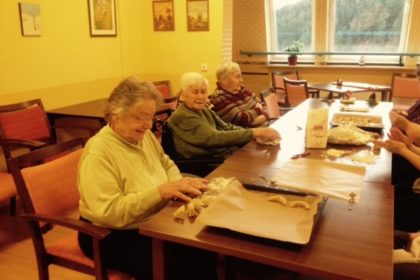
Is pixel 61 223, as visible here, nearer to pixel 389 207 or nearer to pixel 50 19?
pixel 389 207

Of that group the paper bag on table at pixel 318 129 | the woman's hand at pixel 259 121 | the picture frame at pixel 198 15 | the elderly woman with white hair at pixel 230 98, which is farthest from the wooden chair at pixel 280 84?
the paper bag on table at pixel 318 129

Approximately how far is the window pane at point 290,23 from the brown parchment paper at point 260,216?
5.74m

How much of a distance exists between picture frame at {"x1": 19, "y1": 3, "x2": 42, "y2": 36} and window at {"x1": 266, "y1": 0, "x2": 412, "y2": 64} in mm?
4125

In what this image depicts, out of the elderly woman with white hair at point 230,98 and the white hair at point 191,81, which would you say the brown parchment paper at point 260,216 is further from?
the elderly woman with white hair at point 230,98

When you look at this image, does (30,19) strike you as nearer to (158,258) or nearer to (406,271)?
(158,258)

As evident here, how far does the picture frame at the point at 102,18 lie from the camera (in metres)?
4.07

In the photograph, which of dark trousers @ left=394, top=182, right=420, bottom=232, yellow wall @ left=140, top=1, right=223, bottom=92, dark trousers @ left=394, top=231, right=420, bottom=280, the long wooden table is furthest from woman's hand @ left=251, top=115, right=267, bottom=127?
dark trousers @ left=394, top=231, right=420, bottom=280

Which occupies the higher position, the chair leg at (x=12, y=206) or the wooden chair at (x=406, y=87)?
the wooden chair at (x=406, y=87)

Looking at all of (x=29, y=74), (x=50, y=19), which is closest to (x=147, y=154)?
(x=29, y=74)

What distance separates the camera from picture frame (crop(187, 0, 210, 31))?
14.7ft

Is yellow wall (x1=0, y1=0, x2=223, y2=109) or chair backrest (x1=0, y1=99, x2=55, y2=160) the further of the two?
yellow wall (x1=0, y1=0, x2=223, y2=109)

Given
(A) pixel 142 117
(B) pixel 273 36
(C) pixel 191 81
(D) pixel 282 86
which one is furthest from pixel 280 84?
(A) pixel 142 117

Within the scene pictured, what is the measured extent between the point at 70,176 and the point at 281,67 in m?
5.43

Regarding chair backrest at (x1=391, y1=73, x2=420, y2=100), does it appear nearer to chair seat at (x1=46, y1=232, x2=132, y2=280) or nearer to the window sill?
the window sill
